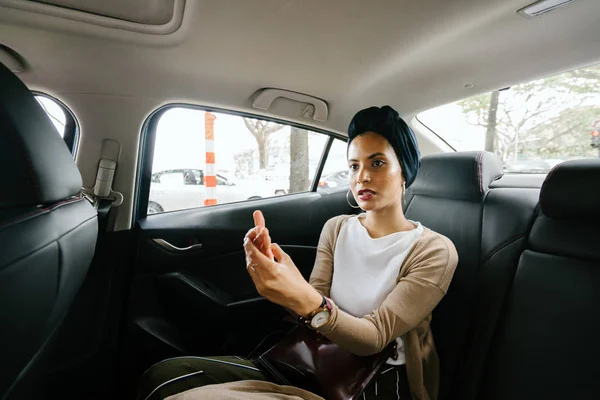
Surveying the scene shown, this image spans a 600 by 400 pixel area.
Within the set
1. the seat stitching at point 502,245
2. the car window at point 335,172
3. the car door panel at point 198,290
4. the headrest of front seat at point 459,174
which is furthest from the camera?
the car window at point 335,172

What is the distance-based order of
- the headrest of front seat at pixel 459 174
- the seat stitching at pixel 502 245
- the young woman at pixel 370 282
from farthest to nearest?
the headrest of front seat at pixel 459 174 < the seat stitching at pixel 502 245 < the young woman at pixel 370 282

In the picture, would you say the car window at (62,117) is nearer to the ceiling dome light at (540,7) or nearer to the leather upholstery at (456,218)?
the leather upholstery at (456,218)

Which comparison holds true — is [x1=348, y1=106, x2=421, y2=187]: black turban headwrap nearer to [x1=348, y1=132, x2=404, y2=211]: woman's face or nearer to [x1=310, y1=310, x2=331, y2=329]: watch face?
[x1=348, y1=132, x2=404, y2=211]: woman's face

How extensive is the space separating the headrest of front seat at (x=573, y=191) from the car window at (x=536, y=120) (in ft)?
1.34

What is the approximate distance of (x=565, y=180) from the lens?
1.04 m

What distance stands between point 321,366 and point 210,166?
51.3 inches

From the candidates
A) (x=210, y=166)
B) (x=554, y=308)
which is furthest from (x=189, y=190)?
(x=554, y=308)

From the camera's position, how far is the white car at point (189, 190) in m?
1.83

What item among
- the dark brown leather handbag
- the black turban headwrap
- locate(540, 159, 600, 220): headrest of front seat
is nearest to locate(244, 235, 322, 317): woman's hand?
the dark brown leather handbag

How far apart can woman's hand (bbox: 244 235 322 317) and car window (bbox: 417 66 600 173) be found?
1205 mm

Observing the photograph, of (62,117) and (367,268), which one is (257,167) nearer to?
(62,117)

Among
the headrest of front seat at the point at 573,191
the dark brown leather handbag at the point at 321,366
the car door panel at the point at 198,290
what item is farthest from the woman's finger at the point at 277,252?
the car door panel at the point at 198,290

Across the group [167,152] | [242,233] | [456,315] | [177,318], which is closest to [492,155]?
[456,315]

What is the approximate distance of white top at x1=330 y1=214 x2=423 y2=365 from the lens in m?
1.10
